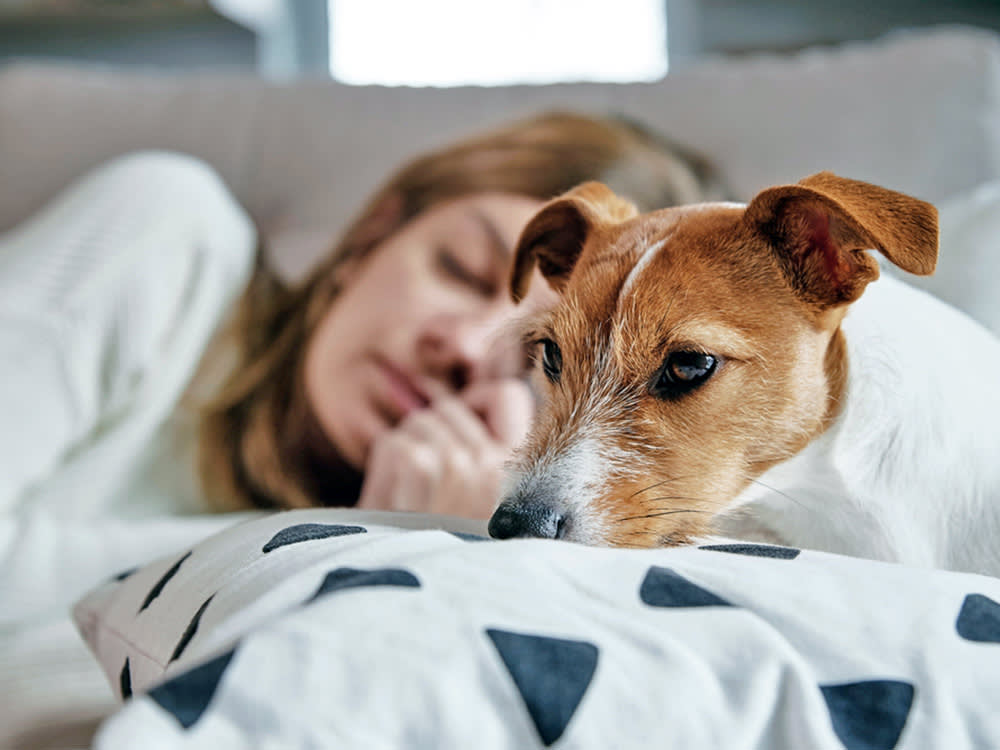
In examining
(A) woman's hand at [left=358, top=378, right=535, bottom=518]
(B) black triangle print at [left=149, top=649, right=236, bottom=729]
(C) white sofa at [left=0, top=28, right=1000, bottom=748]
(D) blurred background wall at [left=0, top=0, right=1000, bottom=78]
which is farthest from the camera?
(D) blurred background wall at [left=0, top=0, right=1000, bottom=78]

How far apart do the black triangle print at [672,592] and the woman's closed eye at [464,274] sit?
2.98 ft

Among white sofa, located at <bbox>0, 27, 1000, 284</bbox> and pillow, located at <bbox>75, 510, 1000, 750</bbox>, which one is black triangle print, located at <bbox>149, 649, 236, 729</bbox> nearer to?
pillow, located at <bbox>75, 510, 1000, 750</bbox>

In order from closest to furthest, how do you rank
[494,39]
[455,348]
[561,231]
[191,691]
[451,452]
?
[191,691]
[561,231]
[451,452]
[455,348]
[494,39]

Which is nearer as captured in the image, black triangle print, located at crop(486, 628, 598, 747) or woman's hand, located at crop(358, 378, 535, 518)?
black triangle print, located at crop(486, 628, 598, 747)

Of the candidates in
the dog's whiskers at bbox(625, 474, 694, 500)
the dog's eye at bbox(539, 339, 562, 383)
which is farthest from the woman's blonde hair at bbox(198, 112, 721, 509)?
the dog's whiskers at bbox(625, 474, 694, 500)

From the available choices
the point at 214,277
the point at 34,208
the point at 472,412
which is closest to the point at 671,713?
the point at 472,412

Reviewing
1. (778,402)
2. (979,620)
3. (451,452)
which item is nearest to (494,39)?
(451,452)

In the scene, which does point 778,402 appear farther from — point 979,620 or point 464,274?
point 464,274

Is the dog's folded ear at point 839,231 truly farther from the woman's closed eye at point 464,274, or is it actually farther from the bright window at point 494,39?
the bright window at point 494,39

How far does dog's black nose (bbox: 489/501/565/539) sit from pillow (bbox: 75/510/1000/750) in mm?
73

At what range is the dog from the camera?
602 millimetres

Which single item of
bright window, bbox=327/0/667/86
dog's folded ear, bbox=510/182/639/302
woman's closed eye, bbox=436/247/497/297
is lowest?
woman's closed eye, bbox=436/247/497/297

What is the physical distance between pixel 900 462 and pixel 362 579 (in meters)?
0.38

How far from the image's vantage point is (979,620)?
47 centimetres
